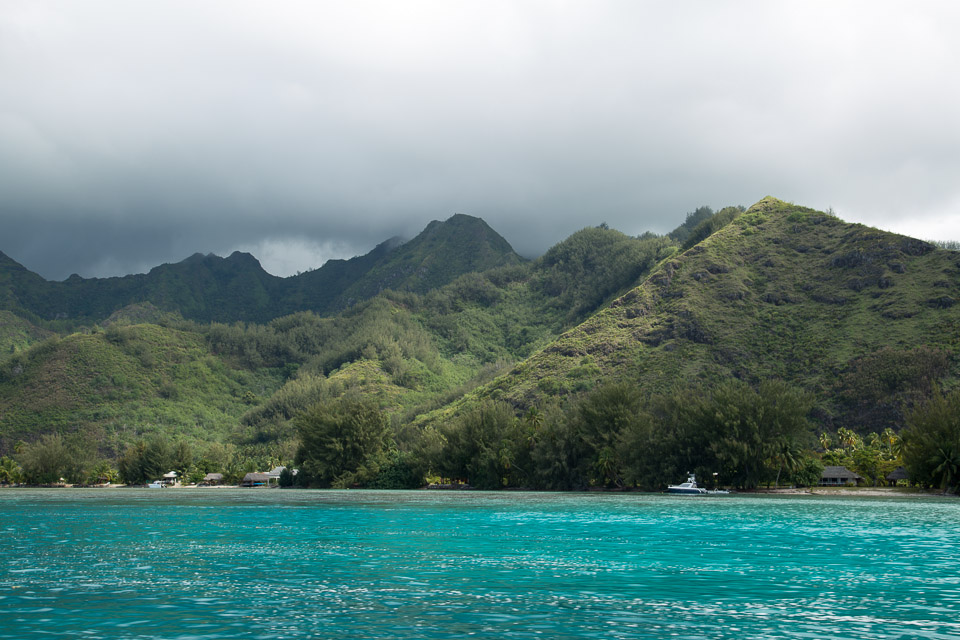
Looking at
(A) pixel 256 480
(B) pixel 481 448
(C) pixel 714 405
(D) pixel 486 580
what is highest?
(C) pixel 714 405

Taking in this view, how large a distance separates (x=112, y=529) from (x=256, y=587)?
2817 centimetres

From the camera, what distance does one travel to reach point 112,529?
156 feet

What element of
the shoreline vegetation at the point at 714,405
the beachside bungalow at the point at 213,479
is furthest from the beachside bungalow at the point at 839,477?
the beachside bungalow at the point at 213,479

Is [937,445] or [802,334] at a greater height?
[802,334]

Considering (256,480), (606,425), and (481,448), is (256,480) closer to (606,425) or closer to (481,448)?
(481,448)

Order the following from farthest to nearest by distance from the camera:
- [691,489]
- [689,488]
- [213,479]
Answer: [213,479] < [689,488] < [691,489]

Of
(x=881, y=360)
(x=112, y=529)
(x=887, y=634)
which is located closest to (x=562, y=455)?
(x=881, y=360)

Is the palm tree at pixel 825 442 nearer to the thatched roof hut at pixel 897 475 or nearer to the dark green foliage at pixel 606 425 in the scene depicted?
the thatched roof hut at pixel 897 475

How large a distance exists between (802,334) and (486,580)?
487 feet

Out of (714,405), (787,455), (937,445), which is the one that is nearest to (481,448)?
(714,405)

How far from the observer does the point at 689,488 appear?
96.1 m

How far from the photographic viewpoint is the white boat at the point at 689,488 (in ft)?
314

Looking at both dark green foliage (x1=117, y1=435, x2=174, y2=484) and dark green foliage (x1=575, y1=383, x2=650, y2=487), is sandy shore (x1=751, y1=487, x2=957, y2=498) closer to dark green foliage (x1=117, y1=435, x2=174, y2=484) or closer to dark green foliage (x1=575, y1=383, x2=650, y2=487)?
dark green foliage (x1=575, y1=383, x2=650, y2=487)

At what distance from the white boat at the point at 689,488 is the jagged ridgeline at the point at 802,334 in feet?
90.4
